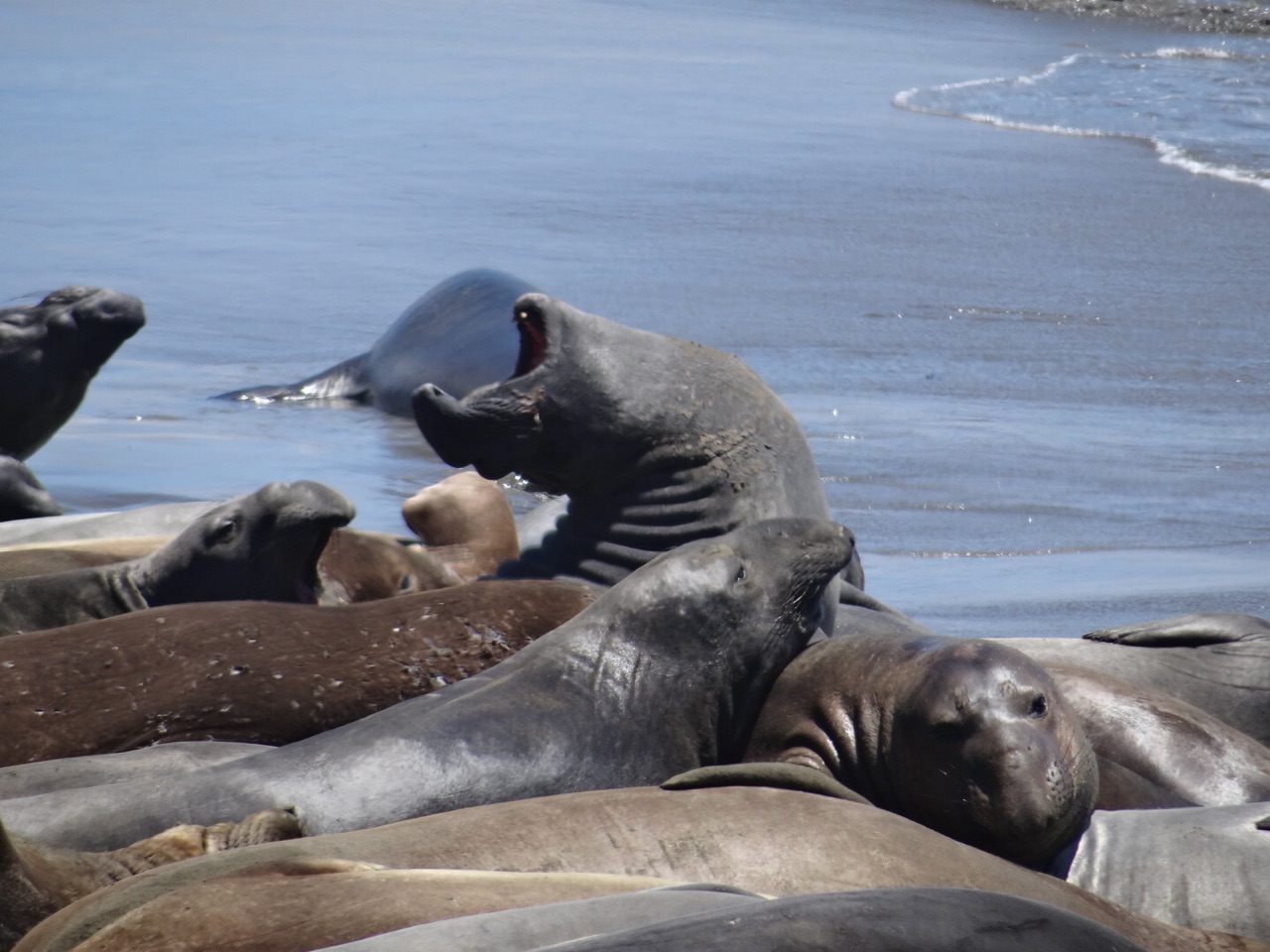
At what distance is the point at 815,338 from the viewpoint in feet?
35.3

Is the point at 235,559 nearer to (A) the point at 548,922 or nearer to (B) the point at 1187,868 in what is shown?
(B) the point at 1187,868

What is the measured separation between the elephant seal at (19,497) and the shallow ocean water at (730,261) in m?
0.66

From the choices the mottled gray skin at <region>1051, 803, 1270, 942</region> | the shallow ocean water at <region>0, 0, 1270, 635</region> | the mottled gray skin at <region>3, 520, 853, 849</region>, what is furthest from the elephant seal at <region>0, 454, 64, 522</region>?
the mottled gray skin at <region>1051, 803, 1270, 942</region>

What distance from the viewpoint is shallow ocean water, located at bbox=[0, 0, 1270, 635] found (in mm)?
7695

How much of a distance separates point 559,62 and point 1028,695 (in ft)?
67.7

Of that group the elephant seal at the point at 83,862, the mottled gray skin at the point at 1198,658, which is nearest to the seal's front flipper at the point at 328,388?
the mottled gray skin at the point at 1198,658

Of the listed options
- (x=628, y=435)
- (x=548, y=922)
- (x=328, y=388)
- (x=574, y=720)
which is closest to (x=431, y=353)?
(x=328, y=388)

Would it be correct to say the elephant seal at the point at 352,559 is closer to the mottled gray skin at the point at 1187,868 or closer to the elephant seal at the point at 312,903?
the mottled gray skin at the point at 1187,868

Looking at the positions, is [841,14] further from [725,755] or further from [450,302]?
[725,755]

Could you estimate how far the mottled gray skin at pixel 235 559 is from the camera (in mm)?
5062

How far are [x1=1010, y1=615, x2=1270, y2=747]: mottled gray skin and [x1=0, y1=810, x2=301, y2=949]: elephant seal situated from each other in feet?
8.04

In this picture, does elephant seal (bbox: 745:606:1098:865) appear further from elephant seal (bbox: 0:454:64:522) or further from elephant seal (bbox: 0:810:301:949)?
elephant seal (bbox: 0:454:64:522)

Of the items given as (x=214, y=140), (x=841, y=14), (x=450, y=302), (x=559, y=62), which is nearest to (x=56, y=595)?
(x=450, y=302)

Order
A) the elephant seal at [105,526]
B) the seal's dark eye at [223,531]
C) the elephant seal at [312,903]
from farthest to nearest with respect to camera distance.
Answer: the elephant seal at [105,526] < the seal's dark eye at [223,531] < the elephant seal at [312,903]
